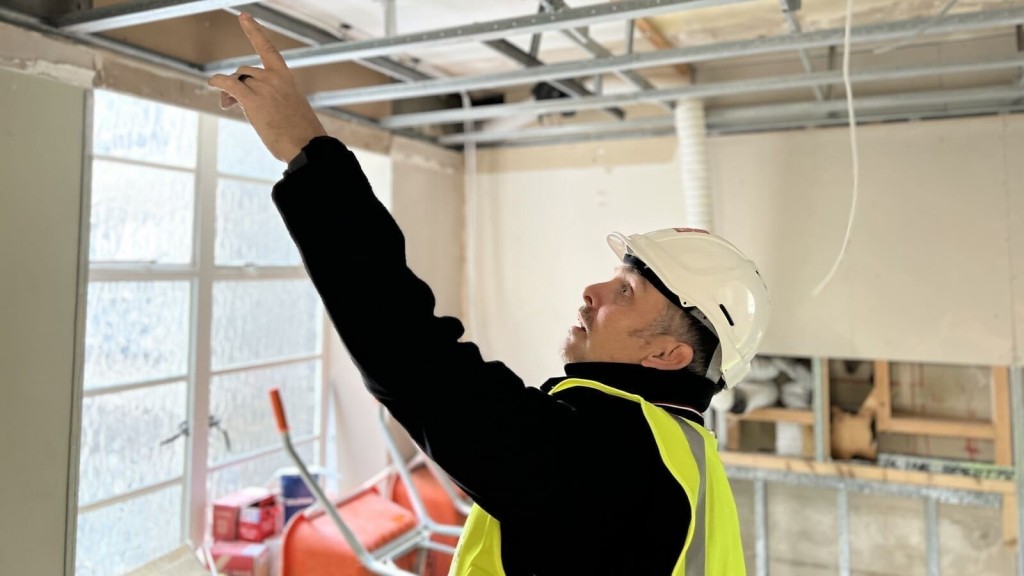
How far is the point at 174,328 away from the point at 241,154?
768 millimetres

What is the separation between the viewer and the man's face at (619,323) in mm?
1044

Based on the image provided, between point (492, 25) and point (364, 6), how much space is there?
723 mm

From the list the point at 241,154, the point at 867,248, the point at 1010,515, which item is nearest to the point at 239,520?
the point at 241,154

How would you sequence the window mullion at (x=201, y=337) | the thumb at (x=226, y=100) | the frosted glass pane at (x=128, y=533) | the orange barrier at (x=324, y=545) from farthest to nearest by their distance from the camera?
the window mullion at (x=201, y=337)
the orange barrier at (x=324, y=545)
the frosted glass pane at (x=128, y=533)
the thumb at (x=226, y=100)

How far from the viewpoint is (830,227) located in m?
2.92

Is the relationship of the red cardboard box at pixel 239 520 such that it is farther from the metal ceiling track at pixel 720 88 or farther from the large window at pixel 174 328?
the metal ceiling track at pixel 720 88

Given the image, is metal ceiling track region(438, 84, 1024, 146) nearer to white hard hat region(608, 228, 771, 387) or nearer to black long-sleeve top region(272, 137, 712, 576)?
white hard hat region(608, 228, 771, 387)

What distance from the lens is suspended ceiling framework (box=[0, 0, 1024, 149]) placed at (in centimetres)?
173

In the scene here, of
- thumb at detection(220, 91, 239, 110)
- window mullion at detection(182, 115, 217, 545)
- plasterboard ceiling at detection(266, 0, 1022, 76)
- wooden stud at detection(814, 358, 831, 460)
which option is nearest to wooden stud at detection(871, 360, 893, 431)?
wooden stud at detection(814, 358, 831, 460)

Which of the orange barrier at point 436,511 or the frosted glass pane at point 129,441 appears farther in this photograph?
the orange barrier at point 436,511

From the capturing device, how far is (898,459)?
9.24 ft

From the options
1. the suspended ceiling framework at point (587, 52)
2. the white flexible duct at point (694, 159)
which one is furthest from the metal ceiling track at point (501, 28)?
the white flexible duct at point (694, 159)

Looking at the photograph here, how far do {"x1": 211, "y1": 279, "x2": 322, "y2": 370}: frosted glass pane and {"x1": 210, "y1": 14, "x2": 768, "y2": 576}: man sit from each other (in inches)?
79.2

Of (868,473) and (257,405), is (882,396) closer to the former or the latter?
(868,473)
